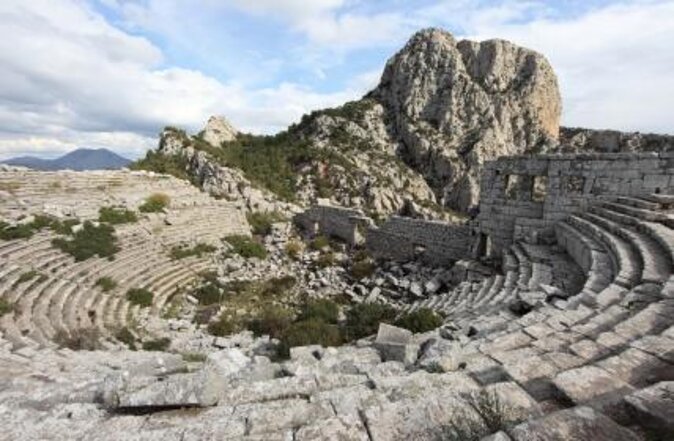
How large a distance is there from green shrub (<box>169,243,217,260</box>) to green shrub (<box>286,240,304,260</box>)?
138 inches

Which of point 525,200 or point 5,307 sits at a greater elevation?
point 525,200

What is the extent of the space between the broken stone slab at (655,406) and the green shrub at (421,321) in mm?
6985

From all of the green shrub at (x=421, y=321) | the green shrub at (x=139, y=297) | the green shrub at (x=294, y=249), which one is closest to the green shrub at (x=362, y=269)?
the green shrub at (x=294, y=249)

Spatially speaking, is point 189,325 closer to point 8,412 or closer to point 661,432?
point 8,412

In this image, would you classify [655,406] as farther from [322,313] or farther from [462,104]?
[462,104]

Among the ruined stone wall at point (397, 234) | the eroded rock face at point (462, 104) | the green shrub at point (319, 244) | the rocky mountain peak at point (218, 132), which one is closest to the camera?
the ruined stone wall at point (397, 234)

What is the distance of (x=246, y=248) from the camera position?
22.8m

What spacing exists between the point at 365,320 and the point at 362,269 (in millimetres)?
8705

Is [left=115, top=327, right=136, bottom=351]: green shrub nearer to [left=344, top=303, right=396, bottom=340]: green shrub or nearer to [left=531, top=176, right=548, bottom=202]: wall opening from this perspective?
[left=344, top=303, right=396, bottom=340]: green shrub

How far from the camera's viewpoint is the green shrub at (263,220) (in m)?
27.8

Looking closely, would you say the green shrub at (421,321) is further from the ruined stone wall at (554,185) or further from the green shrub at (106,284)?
the green shrub at (106,284)

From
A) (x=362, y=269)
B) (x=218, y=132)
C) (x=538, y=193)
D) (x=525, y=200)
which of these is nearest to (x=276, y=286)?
(x=362, y=269)

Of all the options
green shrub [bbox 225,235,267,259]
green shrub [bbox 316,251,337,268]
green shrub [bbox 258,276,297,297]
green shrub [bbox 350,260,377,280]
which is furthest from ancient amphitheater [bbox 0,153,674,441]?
green shrub [bbox 316,251,337,268]

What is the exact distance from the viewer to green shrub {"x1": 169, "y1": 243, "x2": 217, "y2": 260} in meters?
19.9
